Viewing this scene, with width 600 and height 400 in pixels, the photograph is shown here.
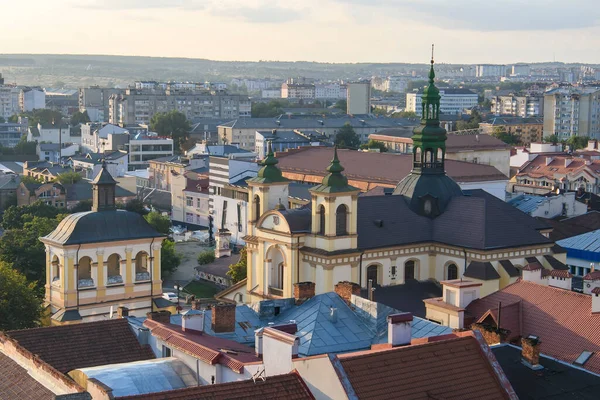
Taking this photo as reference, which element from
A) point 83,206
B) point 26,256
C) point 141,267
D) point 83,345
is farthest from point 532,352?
point 83,206

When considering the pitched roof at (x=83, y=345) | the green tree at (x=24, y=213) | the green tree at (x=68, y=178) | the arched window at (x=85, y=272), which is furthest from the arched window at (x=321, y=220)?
the green tree at (x=68, y=178)

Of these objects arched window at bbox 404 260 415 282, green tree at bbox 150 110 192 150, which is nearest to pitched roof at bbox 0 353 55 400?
arched window at bbox 404 260 415 282

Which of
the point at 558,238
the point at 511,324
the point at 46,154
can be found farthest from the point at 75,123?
the point at 511,324

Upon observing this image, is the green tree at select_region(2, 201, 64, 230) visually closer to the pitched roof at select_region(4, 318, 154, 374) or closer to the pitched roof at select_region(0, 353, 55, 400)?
the pitched roof at select_region(4, 318, 154, 374)

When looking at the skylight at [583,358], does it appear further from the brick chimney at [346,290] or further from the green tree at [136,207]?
the green tree at [136,207]

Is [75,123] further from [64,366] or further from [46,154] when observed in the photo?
[64,366]

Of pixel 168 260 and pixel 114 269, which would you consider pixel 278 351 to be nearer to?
pixel 114 269
